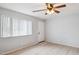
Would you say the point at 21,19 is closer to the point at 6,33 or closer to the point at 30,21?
the point at 30,21

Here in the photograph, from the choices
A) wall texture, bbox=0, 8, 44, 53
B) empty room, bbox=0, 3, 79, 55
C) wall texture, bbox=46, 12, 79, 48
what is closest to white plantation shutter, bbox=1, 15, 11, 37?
empty room, bbox=0, 3, 79, 55

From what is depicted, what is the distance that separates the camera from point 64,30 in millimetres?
3256

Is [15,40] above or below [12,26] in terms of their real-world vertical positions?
below

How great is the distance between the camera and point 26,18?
11.8ft

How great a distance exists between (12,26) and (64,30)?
1.84 metres

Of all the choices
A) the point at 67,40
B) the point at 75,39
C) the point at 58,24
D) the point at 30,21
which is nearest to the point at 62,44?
the point at 67,40

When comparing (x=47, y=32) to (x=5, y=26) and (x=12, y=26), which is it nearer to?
(x=12, y=26)

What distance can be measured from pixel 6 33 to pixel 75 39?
A: 248cm

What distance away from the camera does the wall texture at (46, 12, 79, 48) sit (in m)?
3.23

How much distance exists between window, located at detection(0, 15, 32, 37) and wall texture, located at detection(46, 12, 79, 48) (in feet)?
3.04

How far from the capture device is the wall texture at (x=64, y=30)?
10.6ft

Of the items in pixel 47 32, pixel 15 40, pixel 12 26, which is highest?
pixel 12 26

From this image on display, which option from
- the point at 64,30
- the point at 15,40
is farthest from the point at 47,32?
the point at 15,40
